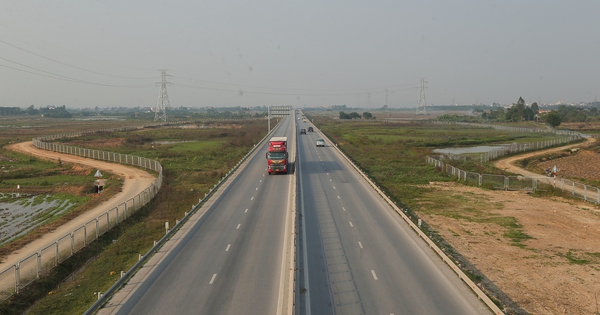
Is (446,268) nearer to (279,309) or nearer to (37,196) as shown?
(279,309)

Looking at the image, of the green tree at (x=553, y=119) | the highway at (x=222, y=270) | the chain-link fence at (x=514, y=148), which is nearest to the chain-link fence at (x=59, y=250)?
the highway at (x=222, y=270)

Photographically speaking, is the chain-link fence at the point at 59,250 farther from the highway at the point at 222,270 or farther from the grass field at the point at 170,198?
the highway at the point at 222,270

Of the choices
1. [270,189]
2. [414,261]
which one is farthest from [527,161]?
[414,261]

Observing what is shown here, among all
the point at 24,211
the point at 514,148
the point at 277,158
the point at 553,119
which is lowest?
the point at 24,211

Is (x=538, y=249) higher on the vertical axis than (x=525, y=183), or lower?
lower

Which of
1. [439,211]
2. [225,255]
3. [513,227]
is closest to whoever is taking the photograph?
[225,255]

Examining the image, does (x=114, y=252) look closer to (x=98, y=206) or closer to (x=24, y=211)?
(x=98, y=206)

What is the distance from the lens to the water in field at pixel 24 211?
30.9m

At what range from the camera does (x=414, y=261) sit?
2183 centimetres

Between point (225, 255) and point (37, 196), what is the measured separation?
28944 mm

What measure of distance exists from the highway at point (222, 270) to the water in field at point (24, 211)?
11.9 m

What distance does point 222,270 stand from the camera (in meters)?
20.7

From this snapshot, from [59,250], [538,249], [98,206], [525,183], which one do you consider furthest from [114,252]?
[525,183]

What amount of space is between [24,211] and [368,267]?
29.4m
